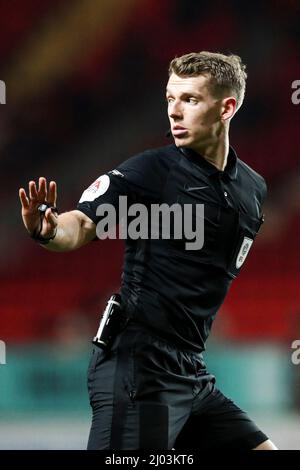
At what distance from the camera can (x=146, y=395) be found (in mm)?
2498

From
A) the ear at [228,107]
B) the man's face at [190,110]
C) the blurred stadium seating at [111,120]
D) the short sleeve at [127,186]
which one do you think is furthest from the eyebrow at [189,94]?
the blurred stadium seating at [111,120]

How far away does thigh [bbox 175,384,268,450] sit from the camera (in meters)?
2.71

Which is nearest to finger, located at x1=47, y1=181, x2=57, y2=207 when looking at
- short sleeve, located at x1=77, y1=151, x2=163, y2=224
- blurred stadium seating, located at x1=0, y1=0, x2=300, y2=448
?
short sleeve, located at x1=77, y1=151, x2=163, y2=224

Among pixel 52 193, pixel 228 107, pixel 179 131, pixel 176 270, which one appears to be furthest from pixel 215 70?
pixel 52 193

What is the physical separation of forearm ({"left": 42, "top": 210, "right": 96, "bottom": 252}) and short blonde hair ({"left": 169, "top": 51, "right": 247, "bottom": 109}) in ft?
1.86

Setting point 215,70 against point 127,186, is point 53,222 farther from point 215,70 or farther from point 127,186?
point 215,70

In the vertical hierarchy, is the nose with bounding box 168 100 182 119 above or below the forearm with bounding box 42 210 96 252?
above

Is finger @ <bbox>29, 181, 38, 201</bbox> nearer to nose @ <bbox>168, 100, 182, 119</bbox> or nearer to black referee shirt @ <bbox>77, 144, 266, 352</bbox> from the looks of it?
black referee shirt @ <bbox>77, 144, 266, 352</bbox>

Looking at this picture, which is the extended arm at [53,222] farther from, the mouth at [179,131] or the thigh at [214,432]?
the thigh at [214,432]

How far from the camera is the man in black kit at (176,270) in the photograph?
2.47 meters

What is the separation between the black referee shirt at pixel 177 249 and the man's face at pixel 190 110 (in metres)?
0.05

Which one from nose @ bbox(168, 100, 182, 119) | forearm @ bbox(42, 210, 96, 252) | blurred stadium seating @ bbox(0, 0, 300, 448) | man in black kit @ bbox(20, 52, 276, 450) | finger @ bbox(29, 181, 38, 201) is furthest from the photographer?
blurred stadium seating @ bbox(0, 0, 300, 448)

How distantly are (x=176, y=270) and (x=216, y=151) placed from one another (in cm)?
43

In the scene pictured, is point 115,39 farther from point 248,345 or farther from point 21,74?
point 248,345
